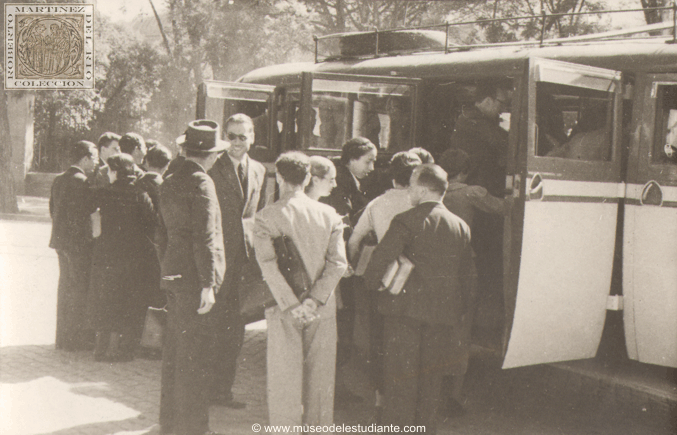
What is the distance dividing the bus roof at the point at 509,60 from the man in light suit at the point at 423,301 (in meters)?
1.12

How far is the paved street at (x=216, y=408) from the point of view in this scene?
519 cm

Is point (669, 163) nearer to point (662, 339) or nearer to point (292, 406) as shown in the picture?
point (662, 339)

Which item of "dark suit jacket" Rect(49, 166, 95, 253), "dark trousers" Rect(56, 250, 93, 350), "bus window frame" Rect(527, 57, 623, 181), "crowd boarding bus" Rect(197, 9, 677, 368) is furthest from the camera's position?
"dark trousers" Rect(56, 250, 93, 350)

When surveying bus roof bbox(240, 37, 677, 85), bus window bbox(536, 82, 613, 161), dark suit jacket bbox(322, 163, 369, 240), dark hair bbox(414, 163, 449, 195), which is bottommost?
dark suit jacket bbox(322, 163, 369, 240)

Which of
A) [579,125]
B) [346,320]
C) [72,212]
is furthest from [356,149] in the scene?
[72,212]

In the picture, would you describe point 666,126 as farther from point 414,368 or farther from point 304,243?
point 304,243

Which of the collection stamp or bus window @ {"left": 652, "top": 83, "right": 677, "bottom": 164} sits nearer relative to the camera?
bus window @ {"left": 652, "top": 83, "right": 677, "bottom": 164}

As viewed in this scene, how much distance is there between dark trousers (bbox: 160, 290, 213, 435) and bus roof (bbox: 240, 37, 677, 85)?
2599 mm

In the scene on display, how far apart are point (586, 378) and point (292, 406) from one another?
6.98ft

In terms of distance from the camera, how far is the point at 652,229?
494cm

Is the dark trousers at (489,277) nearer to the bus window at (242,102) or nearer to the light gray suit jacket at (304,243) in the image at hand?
the light gray suit jacket at (304,243)

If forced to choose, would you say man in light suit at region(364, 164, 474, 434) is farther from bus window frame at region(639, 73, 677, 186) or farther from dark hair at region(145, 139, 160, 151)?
dark hair at region(145, 139, 160, 151)

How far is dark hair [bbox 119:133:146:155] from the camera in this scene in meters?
7.12

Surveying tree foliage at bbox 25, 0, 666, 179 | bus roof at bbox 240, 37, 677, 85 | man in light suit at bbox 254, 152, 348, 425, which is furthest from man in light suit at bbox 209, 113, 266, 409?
tree foliage at bbox 25, 0, 666, 179
